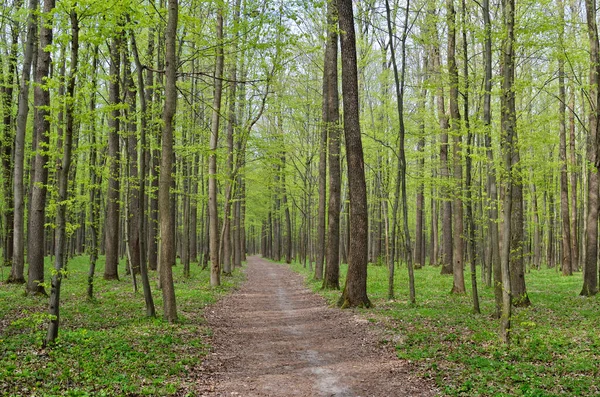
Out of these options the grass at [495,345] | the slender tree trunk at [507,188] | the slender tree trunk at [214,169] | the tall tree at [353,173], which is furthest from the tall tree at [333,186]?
the slender tree trunk at [507,188]

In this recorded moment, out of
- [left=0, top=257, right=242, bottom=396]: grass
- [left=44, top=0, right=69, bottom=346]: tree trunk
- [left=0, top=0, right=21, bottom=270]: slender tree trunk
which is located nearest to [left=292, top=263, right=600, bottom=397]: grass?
[left=0, top=257, right=242, bottom=396]: grass

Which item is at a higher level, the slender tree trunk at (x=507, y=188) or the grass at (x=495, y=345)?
the slender tree trunk at (x=507, y=188)

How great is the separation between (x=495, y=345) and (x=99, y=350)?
6.65m

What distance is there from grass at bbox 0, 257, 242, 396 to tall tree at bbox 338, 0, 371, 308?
412 centimetres

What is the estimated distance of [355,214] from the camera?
1177cm

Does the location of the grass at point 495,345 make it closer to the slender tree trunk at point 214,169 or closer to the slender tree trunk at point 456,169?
the slender tree trunk at point 456,169

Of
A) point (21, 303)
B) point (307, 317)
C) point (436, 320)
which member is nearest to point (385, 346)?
point (436, 320)

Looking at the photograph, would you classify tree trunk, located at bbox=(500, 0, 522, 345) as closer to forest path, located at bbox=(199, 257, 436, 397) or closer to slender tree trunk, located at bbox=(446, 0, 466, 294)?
forest path, located at bbox=(199, 257, 436, 397)

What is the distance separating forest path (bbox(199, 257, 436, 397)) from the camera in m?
5.88

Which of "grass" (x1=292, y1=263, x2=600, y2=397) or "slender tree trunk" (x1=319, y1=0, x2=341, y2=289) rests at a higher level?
"slender tree trunk" (x1=319, y1=0, x2=341, y2=289)

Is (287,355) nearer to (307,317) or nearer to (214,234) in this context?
(307,317)

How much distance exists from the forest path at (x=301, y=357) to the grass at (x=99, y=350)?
1.70 feet

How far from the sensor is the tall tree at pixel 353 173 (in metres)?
11.6

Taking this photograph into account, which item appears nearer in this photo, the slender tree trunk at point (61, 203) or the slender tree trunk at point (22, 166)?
the slender tree trunk at point (61, 203)
